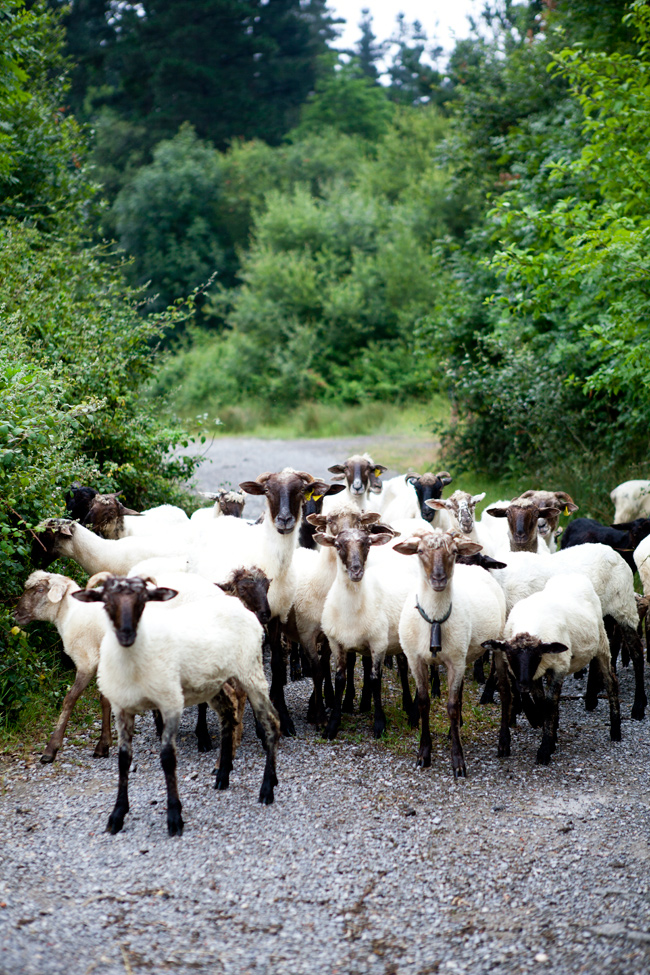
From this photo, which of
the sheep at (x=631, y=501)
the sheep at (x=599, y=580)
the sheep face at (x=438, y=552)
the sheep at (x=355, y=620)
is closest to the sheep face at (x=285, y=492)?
the sheep at (x=355, y=620)

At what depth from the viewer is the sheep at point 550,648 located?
6180mm

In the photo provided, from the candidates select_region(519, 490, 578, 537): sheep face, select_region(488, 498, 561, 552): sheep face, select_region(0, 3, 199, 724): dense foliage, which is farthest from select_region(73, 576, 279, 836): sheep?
select_region(519, 490, 578, 537): sheep face

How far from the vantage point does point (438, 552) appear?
610cm

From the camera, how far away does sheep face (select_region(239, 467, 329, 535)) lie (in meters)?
7.17

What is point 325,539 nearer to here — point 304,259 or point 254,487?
point 254,487

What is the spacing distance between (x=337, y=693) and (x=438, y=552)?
1.47 m

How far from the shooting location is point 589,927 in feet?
13.9

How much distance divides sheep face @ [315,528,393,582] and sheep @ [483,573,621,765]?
109cm

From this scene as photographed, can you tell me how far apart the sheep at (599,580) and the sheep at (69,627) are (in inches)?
136

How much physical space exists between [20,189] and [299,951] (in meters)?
13.7

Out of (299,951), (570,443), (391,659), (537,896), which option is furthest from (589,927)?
(570,443)

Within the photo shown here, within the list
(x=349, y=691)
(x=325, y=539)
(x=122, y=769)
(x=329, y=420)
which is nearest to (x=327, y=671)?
(x=349, y=691)

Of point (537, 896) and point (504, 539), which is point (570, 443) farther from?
point (537, 896)

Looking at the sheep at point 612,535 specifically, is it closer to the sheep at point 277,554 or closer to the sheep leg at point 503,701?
the sheep leg at point 503,701
